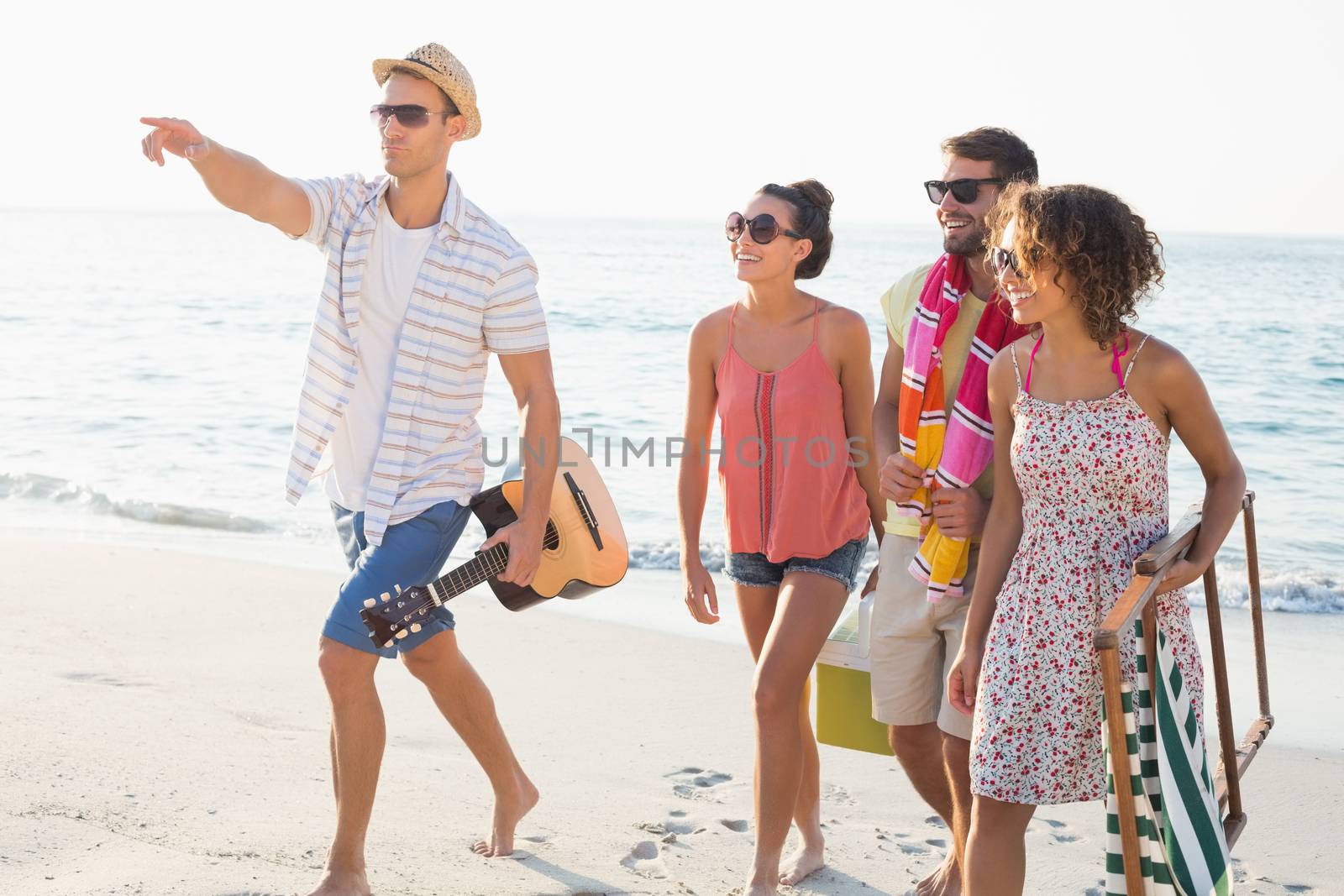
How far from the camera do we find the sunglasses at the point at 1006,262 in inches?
108

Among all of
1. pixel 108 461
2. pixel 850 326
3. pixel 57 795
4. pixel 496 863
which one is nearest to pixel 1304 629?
pixel 850 326

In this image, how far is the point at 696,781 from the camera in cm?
450

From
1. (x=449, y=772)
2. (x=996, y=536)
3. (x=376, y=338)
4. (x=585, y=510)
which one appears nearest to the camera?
(x=996, y=536)

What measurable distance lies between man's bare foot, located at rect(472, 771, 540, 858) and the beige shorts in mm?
1092

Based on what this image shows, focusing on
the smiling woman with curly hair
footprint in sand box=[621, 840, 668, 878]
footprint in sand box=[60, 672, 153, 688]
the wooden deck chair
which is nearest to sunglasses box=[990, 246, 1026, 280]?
the smiling woman with curly hair

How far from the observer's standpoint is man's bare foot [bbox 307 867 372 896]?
327cm

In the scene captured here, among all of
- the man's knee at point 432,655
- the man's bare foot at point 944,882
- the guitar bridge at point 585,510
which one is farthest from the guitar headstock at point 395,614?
the man's bare foot at point 944,882

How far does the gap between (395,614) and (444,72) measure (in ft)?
4.78

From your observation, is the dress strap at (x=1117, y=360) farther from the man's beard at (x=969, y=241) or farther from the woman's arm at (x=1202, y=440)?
the man's beard at (x=969, y=241)

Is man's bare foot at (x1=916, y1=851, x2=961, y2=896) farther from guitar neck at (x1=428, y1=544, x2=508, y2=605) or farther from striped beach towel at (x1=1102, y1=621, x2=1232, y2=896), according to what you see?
guitar neck at (x1=428, y1=544, x2=508, y2=605)

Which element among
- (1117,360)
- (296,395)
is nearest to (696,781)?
(1117,360)

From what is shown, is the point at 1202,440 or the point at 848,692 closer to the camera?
the point at 1202,440

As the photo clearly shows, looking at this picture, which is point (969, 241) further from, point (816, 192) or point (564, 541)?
point (564, 541)

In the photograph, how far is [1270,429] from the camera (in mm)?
14344
